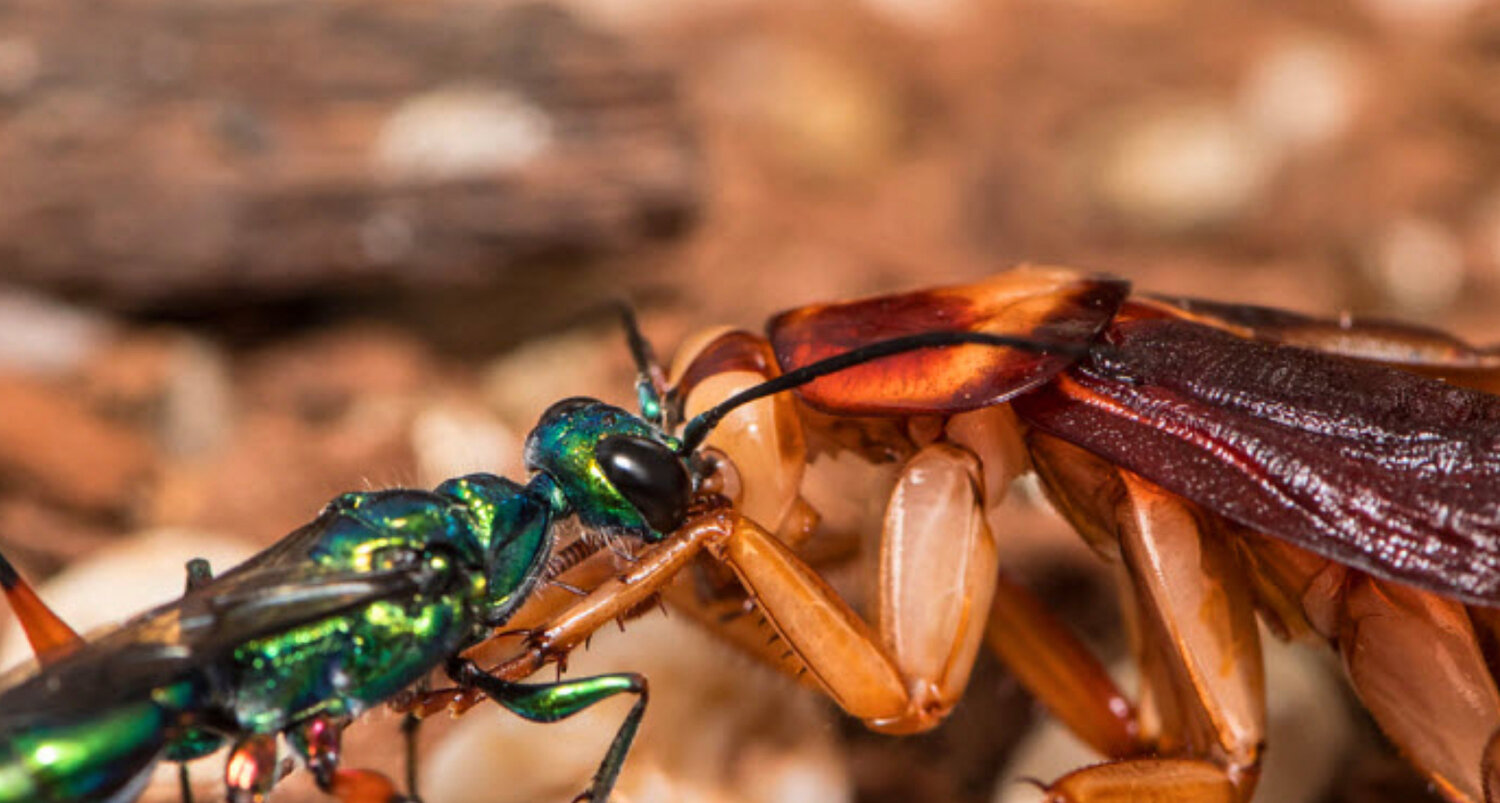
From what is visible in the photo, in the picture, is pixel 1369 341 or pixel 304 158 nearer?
pixel 1369 341

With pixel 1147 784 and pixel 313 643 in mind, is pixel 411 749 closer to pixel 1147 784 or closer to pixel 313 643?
pixel 313 643

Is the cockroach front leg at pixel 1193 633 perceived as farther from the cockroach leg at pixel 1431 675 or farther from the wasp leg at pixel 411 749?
the wasp leg at pixel 411 749

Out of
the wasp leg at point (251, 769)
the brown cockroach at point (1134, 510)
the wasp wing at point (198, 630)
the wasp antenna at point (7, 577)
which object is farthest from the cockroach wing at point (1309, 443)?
the wasp antenna at point (7, 577)

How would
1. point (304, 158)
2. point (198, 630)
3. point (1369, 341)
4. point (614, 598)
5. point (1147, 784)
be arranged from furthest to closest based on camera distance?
point (304, 158) → point (1369, 341) → point (1147, 784) → point (614, 598) → point (198, 630)

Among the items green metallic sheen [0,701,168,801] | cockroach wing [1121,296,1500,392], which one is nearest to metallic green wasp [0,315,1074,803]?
green metallic sheen [0,701,168,801]

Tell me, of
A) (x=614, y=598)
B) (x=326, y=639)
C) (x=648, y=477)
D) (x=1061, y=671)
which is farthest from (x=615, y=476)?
(x=1061, y=671)

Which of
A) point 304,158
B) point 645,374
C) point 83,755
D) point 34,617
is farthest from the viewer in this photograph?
point 304,158

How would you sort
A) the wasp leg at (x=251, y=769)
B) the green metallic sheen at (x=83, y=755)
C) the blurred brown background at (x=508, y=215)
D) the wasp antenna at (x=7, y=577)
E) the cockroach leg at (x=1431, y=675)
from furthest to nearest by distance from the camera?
the blurred brown background at (x=508, y=215)
the cockroach leg at (x=1431, y=675)
the wasp antenna at (x=7, y=577)
the wasp leg at (x=251, y=769)
the green metallic sheen at (x=83, y=755)
